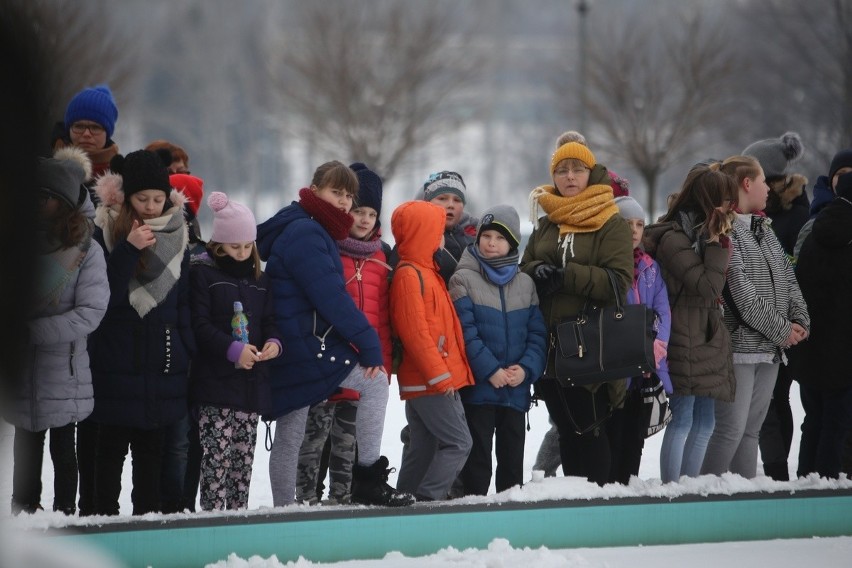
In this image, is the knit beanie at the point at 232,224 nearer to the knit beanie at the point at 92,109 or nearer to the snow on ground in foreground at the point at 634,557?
the knit beanie at the point at 92,109

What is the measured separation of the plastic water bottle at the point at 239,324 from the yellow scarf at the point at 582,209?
1.67 meters

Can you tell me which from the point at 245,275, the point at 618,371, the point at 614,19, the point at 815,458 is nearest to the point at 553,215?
the point at 618,371

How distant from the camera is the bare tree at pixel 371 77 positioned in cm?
2464

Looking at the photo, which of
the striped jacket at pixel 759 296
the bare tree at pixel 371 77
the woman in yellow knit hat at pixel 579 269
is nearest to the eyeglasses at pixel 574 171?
the woman in yellow knit hat at pixel 579 269

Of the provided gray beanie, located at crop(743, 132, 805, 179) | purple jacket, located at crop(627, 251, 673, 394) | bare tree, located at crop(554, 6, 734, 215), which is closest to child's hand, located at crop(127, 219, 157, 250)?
purple jacket, located at crop(627, 251, 673, 394)

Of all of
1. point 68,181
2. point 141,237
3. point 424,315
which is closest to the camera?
point 68,181

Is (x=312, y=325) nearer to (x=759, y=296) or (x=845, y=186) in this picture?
(x=759, y=296)

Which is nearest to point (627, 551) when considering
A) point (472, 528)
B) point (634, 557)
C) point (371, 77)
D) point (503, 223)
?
point (634, 557)

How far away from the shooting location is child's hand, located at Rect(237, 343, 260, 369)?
15.4 feet

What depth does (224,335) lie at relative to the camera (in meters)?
4.75

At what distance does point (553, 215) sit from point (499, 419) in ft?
3.55

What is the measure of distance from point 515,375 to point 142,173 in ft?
6.55

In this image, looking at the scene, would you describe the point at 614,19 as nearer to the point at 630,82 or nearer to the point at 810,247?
the point at 630,82

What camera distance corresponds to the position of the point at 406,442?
5996mm
